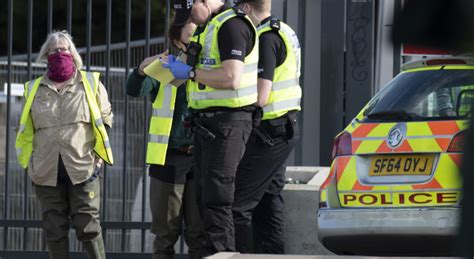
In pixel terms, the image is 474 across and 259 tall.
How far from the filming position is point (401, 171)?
591 cm

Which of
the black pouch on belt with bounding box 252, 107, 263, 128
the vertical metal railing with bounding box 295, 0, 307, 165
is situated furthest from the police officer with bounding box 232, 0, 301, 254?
the vertical metal railing with bounding box 295, 0, 307, 165

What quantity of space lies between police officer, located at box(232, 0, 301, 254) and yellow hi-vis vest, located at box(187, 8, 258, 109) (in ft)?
→ 0.81

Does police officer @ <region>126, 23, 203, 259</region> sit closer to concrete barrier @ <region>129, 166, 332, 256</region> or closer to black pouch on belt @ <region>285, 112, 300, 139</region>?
black pouch on belt @ <region>285, 112, 300, 139</region>

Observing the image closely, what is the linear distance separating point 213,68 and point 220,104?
208 mm

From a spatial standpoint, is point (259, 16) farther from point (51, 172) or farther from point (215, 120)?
point (51, 172)

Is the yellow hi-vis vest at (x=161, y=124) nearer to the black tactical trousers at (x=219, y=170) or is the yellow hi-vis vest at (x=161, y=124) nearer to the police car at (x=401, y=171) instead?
the black tactical trousers at (x=219, y=170)

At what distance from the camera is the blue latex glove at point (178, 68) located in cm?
590

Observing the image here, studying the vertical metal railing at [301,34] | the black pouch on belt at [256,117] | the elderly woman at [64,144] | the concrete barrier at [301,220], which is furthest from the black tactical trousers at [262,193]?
the vertical metal railing at [301,34]

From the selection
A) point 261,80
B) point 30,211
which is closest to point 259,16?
point 261,80

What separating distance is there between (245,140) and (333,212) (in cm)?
76

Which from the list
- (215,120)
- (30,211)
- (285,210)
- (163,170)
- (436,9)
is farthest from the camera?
(30,211)

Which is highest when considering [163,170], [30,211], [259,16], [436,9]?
[259,16]

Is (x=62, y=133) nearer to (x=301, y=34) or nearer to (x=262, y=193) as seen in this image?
(x=262, y=193)

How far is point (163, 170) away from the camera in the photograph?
260 inches
